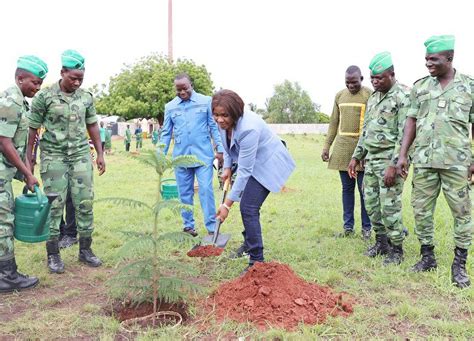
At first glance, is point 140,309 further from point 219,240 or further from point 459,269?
point 459,269

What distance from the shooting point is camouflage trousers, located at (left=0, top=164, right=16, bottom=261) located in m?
4.11

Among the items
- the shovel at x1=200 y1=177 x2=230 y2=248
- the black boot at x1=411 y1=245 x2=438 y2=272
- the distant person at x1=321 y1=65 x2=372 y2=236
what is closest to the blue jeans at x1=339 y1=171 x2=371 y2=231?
the distant person at x1=321 y1=65 x2=372 y2=236

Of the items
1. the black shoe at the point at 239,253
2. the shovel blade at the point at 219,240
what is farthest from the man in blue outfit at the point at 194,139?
the shovel blade at the point at 219,240

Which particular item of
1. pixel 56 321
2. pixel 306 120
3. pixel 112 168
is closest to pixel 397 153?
pixel 56 321

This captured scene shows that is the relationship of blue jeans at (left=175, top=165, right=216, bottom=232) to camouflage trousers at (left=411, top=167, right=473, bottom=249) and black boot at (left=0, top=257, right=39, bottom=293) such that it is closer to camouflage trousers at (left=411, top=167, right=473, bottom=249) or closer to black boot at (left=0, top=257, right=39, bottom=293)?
black boot at (left=0, top=257, right=39, bottom=293)

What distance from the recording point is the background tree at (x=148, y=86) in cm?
3072

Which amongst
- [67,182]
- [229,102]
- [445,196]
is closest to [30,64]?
[67,182]

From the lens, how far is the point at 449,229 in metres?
6.18

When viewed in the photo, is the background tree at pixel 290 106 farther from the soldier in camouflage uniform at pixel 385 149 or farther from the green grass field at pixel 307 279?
the soldier in camouflage uniform at pixel 385 149

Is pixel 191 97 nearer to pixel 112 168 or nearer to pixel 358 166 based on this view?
pixel 358 166

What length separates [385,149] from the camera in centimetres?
479

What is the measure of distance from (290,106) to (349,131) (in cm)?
7007

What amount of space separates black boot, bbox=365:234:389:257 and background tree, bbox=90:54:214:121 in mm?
25836

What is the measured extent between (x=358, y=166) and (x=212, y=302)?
2.55 m
